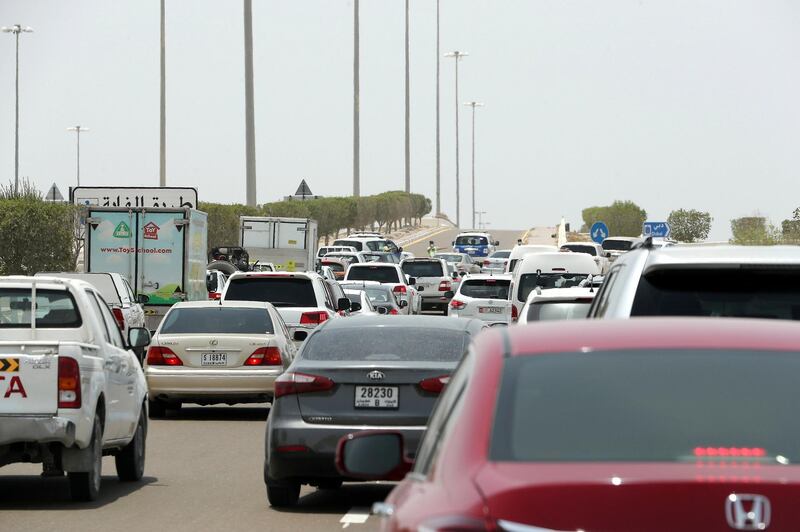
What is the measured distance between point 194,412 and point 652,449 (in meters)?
18.9

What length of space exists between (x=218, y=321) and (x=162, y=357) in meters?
0.98

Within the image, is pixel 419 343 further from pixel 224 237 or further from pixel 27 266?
pixel 224 237

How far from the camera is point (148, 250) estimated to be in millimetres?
36844

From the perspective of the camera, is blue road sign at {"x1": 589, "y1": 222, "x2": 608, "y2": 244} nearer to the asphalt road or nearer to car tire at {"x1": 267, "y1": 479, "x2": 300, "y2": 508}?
the asphalt road

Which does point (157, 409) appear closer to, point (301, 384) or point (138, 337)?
point (138, 337)

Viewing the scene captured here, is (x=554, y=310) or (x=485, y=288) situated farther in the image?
(x=485, y=288)

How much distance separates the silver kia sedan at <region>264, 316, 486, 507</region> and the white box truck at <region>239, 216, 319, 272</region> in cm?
4013

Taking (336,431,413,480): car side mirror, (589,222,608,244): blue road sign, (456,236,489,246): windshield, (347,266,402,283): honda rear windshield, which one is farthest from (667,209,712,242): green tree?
(336,431,413,480): car side mirror

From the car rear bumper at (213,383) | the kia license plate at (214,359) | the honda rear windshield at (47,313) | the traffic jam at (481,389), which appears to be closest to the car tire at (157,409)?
the traffic jam at (481,389)

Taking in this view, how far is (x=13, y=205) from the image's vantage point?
51.1 m

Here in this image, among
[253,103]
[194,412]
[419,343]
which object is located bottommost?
[194,412]

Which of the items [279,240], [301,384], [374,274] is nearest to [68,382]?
[301,384]

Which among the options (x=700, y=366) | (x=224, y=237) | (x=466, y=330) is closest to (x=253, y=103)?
(x=224, y=237)

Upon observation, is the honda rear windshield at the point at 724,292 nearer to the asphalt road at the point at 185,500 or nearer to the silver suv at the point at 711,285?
the silver suv at the point at 711,285
